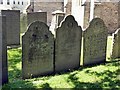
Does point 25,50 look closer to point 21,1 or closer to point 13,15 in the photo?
point 13,15

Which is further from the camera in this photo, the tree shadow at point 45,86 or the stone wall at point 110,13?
the stone wall at point 110,13

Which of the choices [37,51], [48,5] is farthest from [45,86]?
[48,5]

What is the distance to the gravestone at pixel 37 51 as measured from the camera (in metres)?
7.95

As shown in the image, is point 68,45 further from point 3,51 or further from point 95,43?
point 3,51

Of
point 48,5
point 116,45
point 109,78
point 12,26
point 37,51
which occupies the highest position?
point 48,5

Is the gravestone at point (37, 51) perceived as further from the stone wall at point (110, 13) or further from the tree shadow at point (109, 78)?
the stone wall at point (110, 13)

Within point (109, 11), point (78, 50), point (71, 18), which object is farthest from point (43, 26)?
point (109, 11)

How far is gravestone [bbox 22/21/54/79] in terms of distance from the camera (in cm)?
795

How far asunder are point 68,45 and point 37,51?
129 cm

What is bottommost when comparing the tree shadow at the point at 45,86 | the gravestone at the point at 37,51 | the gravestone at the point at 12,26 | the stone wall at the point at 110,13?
the tree shadow at the point at 45,86

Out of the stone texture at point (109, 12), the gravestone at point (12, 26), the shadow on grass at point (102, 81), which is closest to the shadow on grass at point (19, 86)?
the shadow on grass at point (102, 81)

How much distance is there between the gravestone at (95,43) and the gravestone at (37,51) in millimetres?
1537

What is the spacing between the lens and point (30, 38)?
314 inches

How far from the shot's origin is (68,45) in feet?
29.5
